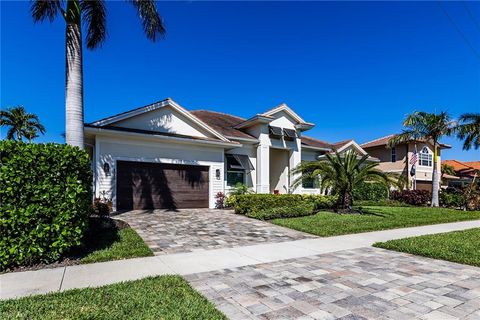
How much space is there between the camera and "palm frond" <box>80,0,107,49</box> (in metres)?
11.1

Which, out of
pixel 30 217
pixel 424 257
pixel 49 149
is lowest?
pixel 424 257

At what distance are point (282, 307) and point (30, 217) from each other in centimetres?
508

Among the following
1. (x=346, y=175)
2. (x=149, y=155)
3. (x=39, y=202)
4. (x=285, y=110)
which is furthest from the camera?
(x=285, y=110)

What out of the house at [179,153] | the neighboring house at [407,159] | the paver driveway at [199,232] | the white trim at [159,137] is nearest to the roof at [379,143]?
the neighboring house at [407,159]

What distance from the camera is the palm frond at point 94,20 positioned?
11148 mm

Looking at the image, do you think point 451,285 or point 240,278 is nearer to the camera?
point 451,285

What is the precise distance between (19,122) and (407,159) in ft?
147

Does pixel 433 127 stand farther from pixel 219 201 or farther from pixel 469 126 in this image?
pixel 219 201

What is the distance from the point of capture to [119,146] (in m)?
14.6

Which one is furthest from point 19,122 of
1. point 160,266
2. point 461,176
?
point 461,176

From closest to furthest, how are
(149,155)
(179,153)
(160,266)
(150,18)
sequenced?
(160,266), (150,18), (149,155), (179,153)

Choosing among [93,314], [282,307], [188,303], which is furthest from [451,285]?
[93,314]

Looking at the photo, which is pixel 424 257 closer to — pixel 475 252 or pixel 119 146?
pixel 475 252

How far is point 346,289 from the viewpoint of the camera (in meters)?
4.84
